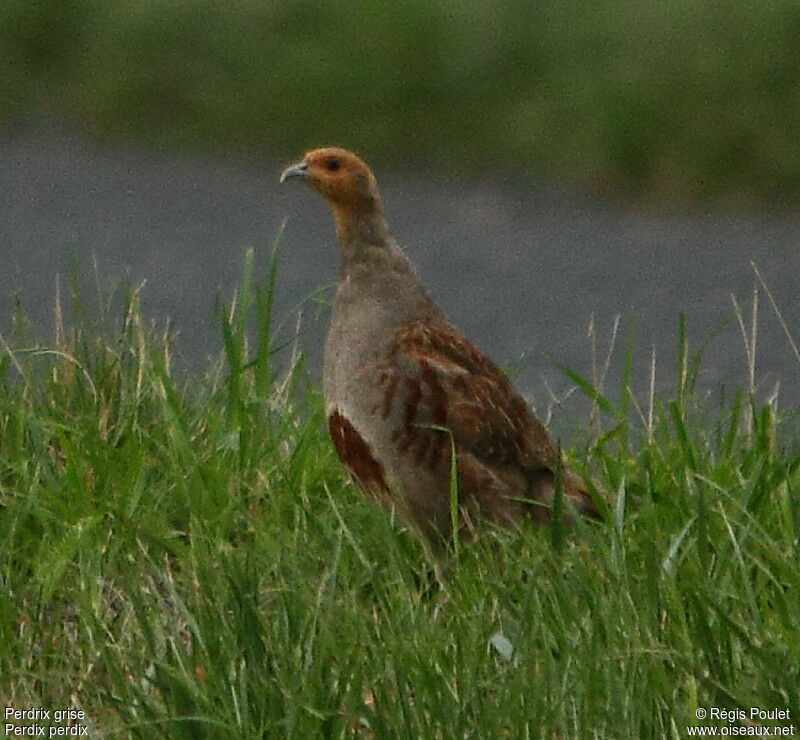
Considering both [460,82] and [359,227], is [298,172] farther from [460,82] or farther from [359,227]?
[460,82]

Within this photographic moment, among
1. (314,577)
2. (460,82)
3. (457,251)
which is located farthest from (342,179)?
(460,82)

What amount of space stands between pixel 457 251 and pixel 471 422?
4513 mm

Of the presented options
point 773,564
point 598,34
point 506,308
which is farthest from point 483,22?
point 773,564

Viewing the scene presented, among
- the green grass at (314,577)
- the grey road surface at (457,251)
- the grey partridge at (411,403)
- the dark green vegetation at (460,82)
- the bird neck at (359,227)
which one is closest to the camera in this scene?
the green grass at (314,577)

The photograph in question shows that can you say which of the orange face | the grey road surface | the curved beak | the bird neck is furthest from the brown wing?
the grey road surface

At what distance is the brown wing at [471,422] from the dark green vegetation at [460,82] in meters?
4.65

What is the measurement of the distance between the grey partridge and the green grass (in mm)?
88

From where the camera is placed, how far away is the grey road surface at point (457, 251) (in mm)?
8109

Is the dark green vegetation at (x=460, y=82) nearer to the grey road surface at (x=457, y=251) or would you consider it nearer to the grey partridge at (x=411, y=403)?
the grey road surface at (x=457, y=251)

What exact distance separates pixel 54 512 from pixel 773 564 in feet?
5.21

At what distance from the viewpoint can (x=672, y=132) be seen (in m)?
9.48

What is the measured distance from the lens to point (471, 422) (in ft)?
15.8


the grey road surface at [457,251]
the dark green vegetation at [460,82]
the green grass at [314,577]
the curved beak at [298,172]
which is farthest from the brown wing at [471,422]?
the dark green vegetation at [460,82]

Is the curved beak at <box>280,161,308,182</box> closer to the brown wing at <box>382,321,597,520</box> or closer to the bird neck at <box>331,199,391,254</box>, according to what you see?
the bird neck at <box>331,199,391,254</box>
